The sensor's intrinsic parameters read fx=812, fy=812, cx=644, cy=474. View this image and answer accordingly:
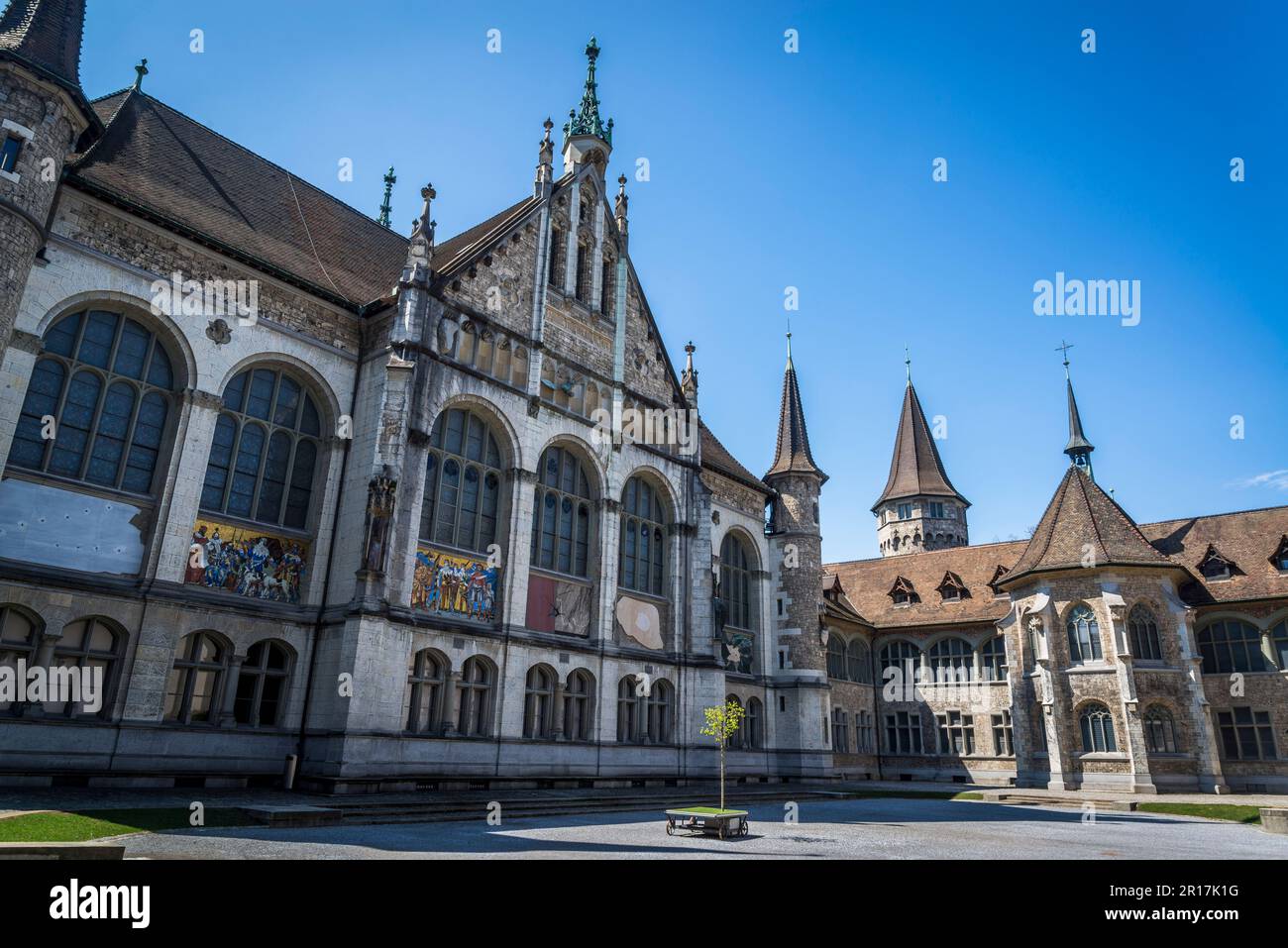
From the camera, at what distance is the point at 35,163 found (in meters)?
17.4

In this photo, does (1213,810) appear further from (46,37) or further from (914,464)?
(914,464)

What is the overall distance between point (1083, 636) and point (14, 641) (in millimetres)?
40410

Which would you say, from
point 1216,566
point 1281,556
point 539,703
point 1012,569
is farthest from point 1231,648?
point 539,703

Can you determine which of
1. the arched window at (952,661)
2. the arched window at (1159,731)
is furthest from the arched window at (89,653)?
the arched window at (952,661)

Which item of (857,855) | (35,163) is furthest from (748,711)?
(35,163)

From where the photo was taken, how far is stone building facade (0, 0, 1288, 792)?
708 inches

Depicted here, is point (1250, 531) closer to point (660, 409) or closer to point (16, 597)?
point (660, 409)

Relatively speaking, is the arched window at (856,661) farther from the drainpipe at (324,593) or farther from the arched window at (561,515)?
the drainpipe at (324,593)

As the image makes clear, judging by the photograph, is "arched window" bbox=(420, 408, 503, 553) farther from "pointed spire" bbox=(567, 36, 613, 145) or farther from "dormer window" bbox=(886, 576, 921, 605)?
"dormer window" bbox=(886, 576, 921, 605)

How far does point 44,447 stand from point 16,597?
333 centimetres

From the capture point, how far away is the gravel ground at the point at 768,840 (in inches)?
434

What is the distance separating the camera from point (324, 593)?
21719mm

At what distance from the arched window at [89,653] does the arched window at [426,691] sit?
6.68m
